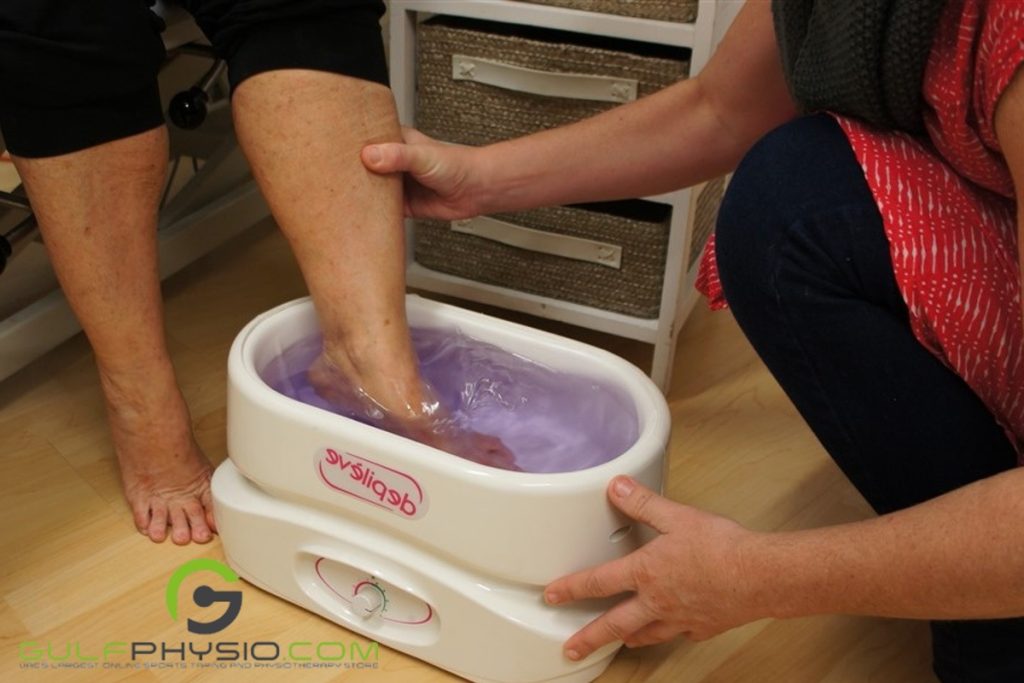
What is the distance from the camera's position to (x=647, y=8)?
1083 mm

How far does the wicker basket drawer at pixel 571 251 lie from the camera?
1.22 metres

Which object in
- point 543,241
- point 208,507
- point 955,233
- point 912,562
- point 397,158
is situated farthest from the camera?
point 543,241

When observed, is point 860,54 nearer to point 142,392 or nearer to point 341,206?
point 341,206

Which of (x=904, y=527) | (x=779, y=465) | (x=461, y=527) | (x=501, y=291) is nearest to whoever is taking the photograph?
(x=904, y=527)

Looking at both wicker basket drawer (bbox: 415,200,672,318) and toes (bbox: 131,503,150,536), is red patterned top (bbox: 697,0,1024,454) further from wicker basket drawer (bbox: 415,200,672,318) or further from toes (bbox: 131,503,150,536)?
toes (bbox: 131,503,150,536)

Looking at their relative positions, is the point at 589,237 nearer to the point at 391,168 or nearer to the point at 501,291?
the point at 501,291

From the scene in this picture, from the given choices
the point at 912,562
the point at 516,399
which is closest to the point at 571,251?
the point at 516,399

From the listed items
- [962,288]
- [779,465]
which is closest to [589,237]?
[779,465]

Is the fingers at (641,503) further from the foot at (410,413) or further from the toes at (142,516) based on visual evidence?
the toes at (142,516)

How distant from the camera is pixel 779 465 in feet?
3.77

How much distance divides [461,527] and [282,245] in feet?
2.82

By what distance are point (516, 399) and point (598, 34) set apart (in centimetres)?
41

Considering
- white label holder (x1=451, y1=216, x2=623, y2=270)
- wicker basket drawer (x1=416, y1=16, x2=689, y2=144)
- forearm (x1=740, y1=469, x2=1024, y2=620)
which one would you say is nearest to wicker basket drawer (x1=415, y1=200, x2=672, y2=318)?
white label holder (x1=451, y1=216, x2=623, y2=270)

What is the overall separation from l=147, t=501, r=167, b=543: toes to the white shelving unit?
45 centimetres
